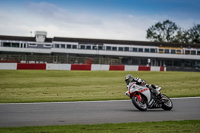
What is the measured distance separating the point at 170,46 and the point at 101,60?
36564 mm

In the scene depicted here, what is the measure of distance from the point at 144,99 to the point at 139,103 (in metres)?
0.25

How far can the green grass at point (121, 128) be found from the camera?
603 cm

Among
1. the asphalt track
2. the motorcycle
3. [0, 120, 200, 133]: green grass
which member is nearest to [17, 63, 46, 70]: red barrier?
the asphalt track

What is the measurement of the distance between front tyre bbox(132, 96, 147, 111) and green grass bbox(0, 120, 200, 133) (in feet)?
6.55

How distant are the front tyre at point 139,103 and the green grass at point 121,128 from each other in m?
2.00

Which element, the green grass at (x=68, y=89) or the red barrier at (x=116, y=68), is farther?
the red barrier at (x=116, y=68)

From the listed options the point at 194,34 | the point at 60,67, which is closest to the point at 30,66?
the point at 60,67

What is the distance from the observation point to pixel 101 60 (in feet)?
124

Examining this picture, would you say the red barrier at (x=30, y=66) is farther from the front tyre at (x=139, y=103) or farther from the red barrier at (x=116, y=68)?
the front tyre at (x=139, y=103)

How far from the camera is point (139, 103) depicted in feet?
29.7

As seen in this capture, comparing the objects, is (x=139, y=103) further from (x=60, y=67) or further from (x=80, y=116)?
(x=60, y=67)

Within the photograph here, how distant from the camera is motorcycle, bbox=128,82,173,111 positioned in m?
8.90

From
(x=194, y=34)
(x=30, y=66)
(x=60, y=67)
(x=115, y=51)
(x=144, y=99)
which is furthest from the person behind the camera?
(x=194, y=34)

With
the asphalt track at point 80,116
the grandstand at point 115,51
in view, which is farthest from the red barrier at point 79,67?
the grandstand at point 115,51
